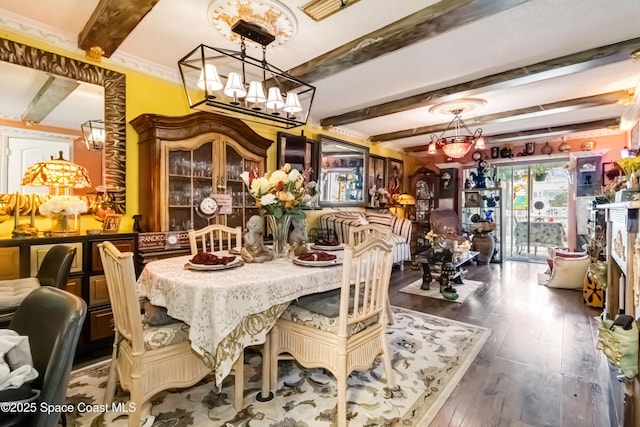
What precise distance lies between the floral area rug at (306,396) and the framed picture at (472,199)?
4945mm

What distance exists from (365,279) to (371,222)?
159 inches

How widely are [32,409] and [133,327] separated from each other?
2.00ft

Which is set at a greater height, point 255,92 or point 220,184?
point 255,92

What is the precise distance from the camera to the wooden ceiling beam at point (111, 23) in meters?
2.00

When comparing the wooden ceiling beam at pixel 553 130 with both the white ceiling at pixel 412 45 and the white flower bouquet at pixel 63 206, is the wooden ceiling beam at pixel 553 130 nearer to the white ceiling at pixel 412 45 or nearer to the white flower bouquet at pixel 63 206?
the white ceiling at pixel 412 45

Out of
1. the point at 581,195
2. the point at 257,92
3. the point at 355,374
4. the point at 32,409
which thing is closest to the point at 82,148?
the point at 257,92

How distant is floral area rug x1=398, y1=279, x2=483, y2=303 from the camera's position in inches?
160

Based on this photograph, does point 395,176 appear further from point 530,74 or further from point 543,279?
point 530,74

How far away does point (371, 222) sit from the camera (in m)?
5.82

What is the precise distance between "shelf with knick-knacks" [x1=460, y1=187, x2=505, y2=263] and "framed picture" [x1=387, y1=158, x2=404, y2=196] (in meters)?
1.42

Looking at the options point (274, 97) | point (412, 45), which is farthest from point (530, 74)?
point (274, 97)

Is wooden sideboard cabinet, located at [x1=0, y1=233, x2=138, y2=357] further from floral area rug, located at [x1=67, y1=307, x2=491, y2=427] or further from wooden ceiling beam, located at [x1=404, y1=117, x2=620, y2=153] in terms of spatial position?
wooden ceiling beam, located at [x1=404, y1=117, x2=620, y2=153]

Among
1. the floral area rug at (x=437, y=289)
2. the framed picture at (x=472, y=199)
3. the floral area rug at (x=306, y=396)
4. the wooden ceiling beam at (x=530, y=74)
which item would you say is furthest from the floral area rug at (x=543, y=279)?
the wooden ceiling beam at (x=530, y=74)

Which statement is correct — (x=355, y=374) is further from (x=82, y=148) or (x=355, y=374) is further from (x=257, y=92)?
(x=82, y=148)
